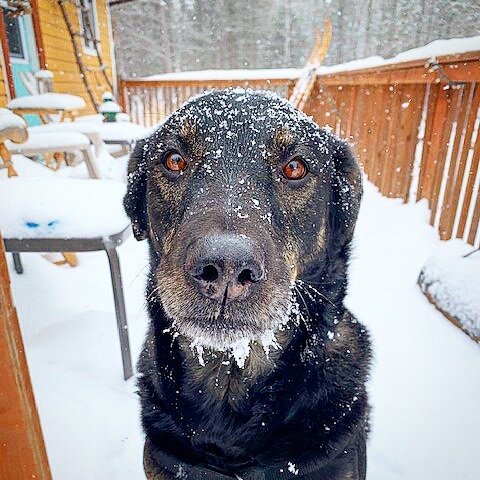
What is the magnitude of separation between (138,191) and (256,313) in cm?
100

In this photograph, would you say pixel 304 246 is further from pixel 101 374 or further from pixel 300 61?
pixel 300 61

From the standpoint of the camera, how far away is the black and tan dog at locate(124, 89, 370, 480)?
4.19 feet

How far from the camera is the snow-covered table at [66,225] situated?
210 cm

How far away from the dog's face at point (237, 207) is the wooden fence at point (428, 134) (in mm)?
2403

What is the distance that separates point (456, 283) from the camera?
2.91 metres

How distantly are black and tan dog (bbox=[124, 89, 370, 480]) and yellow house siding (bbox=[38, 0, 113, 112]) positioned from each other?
764 centimetres

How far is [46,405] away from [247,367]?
4.28 feet

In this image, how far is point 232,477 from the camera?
1.38 metres

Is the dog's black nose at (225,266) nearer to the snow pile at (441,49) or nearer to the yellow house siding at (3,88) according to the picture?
the snow pile at (441,49)

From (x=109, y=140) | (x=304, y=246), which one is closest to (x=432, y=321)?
(x=304, y=246)

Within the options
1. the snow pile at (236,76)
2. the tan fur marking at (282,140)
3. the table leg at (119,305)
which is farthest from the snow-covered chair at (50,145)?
the snow pile at (236,76)

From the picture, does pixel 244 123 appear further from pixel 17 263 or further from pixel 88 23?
pixel 88 23

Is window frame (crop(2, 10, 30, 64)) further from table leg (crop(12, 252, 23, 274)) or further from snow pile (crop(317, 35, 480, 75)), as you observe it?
snow pile (crop(317, 35, 480, 75))

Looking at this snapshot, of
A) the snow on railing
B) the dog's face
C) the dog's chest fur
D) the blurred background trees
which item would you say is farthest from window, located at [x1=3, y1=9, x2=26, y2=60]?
the blurred background trees
